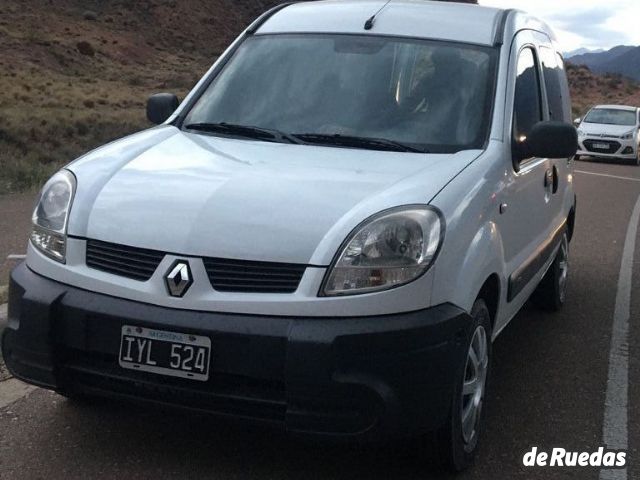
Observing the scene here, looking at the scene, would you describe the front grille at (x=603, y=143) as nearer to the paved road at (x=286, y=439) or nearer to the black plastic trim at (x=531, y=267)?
the black plastic trim at (x=531, y=267)

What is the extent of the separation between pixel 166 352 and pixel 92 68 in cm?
4808

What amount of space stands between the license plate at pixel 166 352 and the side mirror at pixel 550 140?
6.49ft

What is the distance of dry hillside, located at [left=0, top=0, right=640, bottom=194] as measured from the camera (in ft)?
66.3

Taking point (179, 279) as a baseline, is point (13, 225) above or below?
below

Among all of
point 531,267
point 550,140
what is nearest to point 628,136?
point 531,267

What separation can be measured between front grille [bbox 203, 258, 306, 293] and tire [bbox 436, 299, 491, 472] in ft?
2.34

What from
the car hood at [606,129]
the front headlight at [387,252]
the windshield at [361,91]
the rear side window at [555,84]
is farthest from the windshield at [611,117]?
the front headlight at [387,252]

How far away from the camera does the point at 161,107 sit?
16.4 feet

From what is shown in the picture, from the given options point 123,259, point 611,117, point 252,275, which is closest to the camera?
point 252,275

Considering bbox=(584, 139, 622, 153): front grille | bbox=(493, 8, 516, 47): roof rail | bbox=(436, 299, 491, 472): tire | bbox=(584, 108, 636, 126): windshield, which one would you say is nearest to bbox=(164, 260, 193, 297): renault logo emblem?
bbox=(436, 299, 491, 472): tire

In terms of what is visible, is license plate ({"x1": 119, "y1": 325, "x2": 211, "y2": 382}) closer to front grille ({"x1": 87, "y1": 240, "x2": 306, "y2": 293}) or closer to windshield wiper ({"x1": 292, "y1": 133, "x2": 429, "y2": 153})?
front grille ({"x1": 87, "y1": 240, "x2": 306, "y2": 293})

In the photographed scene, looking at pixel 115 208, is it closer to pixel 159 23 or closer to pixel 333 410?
pixel 333 410

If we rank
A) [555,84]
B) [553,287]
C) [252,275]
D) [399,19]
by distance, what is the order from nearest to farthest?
[252,275] < [399,19] < [555,84] < [553,287]

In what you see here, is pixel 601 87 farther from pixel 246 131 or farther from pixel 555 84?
pixel 246 131
